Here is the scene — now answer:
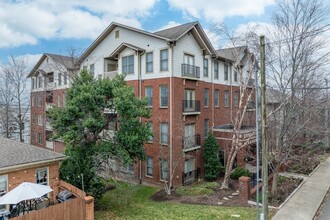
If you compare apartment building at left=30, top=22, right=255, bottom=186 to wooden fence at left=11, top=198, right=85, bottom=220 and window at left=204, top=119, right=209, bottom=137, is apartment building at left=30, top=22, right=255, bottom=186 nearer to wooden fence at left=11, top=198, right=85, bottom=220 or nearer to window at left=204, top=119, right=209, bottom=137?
window at left=204, top=119, right=209, bottom=137

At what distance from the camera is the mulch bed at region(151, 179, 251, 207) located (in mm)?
15180

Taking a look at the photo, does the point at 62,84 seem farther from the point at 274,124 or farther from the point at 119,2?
the point at 274,124

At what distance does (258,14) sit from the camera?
671 inches

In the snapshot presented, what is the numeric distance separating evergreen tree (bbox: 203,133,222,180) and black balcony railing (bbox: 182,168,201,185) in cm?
79

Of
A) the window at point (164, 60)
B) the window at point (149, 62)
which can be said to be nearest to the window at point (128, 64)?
the window at point (149, 62)

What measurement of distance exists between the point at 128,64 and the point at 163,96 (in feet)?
15.4

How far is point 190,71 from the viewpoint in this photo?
21.2m

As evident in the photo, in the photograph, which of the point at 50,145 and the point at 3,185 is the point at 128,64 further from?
the point at 50,145

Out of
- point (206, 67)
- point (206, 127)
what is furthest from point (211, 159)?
point (206, 67)

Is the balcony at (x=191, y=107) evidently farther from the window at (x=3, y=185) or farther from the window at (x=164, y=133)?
the window at (x=3, y=185)

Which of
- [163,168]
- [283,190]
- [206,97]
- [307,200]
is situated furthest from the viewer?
[206,97]

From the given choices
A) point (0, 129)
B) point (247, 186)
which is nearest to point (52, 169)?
point (247, 186)

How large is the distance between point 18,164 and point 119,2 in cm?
1384


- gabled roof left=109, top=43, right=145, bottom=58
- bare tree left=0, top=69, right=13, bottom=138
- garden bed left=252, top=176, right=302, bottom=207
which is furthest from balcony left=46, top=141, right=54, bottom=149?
garden bed left=252, top=176, right=302, bottom=207
